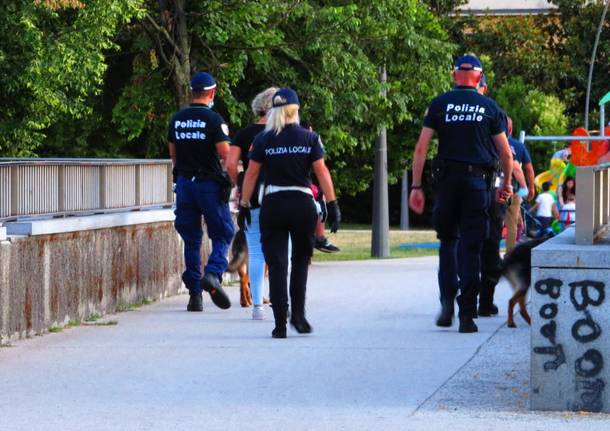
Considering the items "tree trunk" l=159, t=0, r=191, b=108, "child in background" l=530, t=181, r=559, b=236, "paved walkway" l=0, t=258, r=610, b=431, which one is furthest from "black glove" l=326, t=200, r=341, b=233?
"child in background" l=530, t=181, r=559, b=236

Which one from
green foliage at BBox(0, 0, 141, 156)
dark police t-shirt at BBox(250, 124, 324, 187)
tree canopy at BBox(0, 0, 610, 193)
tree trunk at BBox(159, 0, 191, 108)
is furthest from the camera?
tree trunk at BBox(159, 0, 191, 108)

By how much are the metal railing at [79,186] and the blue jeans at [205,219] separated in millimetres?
800

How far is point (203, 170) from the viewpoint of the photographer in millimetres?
12195

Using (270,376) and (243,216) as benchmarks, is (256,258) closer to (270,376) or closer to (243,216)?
(243,216)

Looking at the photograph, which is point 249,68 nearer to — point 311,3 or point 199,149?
point 311,3

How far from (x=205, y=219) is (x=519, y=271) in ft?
9.52

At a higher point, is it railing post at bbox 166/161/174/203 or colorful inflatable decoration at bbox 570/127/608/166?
colorful inflatable decoration at bbox 570/127/608/166

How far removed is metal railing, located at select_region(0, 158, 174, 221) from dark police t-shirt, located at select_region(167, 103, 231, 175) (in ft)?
2.81

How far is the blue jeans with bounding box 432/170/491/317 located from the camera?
33.3 ft

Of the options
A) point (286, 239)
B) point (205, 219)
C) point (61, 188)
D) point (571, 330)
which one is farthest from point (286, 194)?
point (571, 330)

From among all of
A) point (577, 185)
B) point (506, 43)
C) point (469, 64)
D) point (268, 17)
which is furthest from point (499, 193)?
point (506, 43)

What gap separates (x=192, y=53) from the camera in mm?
23812

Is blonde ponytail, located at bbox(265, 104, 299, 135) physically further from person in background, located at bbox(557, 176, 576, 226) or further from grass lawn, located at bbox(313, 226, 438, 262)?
grass lawn, located at bbox(313, 226, 438, 262)

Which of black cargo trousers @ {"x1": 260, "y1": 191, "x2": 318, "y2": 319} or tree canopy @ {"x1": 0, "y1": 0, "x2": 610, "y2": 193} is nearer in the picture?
black cargo trousers @ {"x1": 260, "y1": 191, "x2": 318, "y2": 319}
